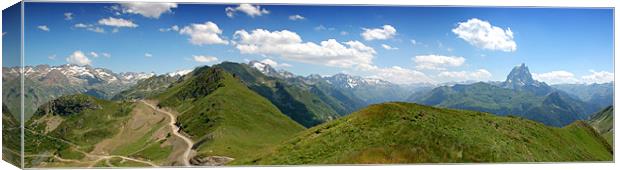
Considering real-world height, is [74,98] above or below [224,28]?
below

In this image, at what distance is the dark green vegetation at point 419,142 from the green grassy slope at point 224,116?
1453 inches

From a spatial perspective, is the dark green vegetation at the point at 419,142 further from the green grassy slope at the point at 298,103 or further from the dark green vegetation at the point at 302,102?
the green grassy slope at the point at 298,103

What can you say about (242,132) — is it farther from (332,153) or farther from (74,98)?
(332,153)

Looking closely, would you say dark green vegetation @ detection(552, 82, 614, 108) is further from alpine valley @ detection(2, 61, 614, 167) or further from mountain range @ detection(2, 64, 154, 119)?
mountain range @ detection(2, 64, 154, 119)

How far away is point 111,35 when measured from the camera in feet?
196

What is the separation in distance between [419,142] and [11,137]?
2500cm

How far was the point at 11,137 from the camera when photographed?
38.1 m

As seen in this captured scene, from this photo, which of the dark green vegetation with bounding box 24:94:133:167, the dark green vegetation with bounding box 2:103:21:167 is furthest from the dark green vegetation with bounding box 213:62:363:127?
the dark green vegetation with bounding box 2:103:21:167

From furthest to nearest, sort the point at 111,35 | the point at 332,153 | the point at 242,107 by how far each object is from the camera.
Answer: the point at 242,107 → the point at 111,35 → the point at 332,153

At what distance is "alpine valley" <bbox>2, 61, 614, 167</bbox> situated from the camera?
44.1 meters

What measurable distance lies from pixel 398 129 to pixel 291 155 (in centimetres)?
753

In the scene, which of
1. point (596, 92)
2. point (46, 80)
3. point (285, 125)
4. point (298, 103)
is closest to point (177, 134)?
point (285, 125)

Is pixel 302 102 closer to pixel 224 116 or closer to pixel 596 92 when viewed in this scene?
pixel 224 116

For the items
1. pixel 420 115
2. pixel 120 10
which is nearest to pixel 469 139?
pixel 420 115
